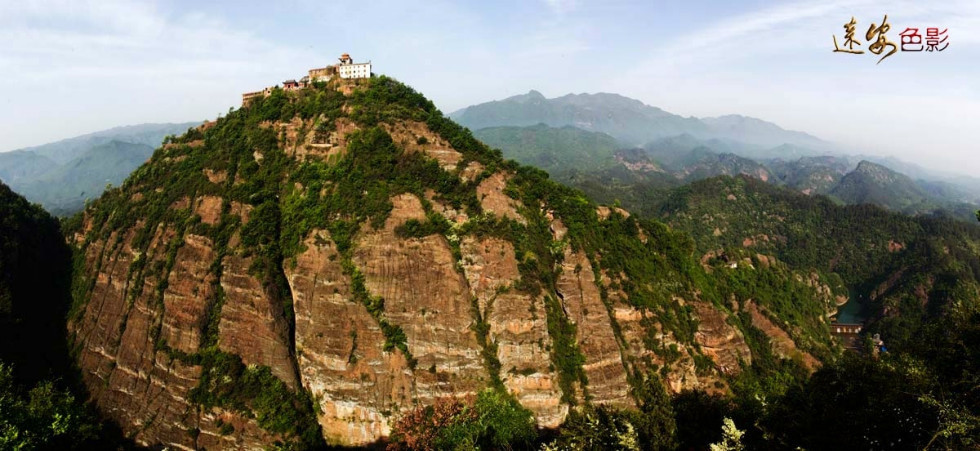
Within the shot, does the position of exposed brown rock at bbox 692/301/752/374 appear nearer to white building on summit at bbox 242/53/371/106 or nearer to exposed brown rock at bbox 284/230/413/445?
exposed brown rock at bbox 284/230/413/445

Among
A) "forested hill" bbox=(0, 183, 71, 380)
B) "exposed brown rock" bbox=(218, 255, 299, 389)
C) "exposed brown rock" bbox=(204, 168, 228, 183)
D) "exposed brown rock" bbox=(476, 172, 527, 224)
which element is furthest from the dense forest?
"exposed brown rock" bbox=(476, 172, 527, 224)

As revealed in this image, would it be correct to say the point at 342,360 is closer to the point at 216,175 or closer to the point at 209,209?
the point at 209,209

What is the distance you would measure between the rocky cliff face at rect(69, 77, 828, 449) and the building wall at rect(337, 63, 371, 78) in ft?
30.4

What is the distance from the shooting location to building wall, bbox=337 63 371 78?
2400 inches

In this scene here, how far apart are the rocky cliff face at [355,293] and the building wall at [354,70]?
927cm

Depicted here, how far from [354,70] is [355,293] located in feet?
117

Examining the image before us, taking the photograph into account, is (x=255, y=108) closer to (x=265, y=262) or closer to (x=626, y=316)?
(x=265, y=262)

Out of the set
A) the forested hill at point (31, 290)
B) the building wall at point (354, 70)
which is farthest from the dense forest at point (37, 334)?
the building wall at point (354, 70)

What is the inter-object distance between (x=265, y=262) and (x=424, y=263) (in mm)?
16453

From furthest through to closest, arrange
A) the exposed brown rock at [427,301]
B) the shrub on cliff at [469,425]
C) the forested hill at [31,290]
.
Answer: the forested hill at [31,290]
the exposed brown rock at [427,301]
the shrub on cliff at [469,425]

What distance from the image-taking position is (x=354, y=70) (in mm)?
61094

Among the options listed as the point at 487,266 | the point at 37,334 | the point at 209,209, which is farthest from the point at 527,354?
the point at 37,334

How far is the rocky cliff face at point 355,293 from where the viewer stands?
38.8m

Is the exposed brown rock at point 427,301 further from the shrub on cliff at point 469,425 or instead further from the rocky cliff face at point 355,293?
the shrub on cliff at point 469,425
